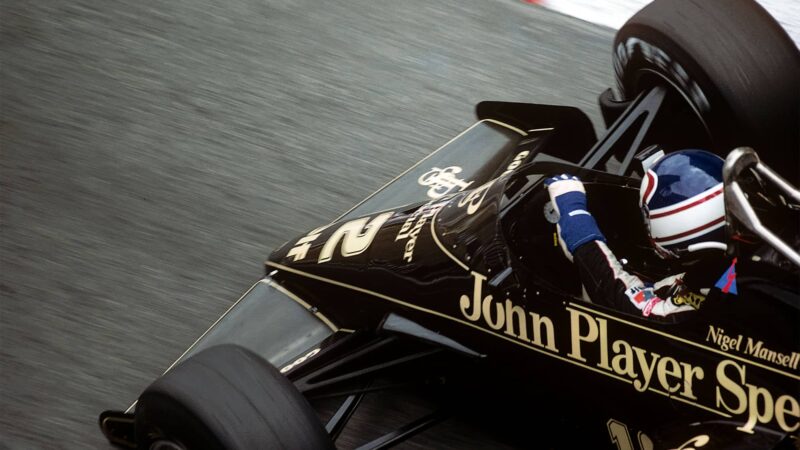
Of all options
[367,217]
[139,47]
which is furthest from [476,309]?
[139,47]

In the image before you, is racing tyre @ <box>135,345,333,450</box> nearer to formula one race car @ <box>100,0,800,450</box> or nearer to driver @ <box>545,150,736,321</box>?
formula one race car @ <box>100,0,800,450</box>

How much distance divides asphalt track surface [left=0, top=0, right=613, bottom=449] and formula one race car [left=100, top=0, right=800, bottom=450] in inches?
14.9

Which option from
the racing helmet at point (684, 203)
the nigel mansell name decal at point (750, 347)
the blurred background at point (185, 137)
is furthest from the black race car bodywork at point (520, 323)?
the blurred background at point (185, 137)

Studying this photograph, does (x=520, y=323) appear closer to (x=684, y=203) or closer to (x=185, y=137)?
(x=684, y=203)

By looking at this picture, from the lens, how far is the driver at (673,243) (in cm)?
246

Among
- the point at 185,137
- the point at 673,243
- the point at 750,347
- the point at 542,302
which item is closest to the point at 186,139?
the point at 185,137

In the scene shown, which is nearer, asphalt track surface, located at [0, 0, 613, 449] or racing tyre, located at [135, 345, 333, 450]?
racing tyre, located at [135, 345, 333, 450]

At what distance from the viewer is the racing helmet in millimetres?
2451

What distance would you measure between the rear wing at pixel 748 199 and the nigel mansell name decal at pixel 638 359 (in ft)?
0.77

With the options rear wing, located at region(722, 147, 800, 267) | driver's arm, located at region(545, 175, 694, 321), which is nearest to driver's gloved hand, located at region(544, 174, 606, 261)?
driver's arm, located at region(545, 175, 694, 321)

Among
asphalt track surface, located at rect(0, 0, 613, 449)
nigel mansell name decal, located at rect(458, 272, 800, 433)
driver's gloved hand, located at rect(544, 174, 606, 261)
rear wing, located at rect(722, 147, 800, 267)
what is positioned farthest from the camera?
asphalt track surface, located at rect(0, 0, 613, 449)

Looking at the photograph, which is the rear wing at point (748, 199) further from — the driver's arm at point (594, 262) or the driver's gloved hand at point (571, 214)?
the driver's gloved hand at point (571, 214)

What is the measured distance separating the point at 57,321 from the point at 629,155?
1969mm

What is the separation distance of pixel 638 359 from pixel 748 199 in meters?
0.47
